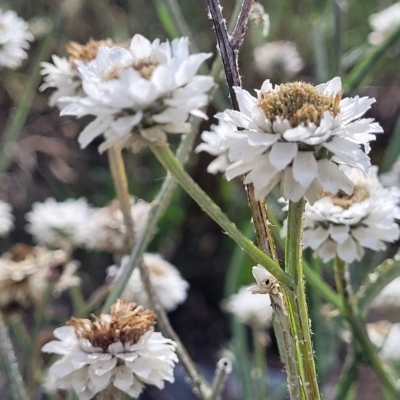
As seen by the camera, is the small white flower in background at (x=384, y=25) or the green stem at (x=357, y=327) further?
the small white flower in background at (x=384, y=25)

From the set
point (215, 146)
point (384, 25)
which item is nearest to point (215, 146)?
point (215, 146)

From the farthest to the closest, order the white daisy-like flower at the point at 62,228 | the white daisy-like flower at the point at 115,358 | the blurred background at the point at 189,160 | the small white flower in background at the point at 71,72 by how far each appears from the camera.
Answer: the blurred background at the point at 189,160, the white daisy-like flower at the point at 62,228, the small white flower in background at the point at 71,72, the white daisy-like flower at the point at 115,358

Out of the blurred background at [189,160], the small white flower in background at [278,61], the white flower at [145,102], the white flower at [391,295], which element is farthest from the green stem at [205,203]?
the small white flower in background at [278,61]

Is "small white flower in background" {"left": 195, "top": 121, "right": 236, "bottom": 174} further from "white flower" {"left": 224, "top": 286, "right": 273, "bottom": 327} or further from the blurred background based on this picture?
the blurred background

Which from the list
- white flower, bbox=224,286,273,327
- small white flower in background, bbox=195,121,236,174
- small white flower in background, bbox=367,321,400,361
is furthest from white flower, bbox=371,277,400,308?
small white flower in background, bbox=195,121,236,174

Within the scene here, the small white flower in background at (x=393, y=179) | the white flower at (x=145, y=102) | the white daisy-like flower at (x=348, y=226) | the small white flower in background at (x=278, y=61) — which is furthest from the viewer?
the small white flower in background at (x=278, y=61)

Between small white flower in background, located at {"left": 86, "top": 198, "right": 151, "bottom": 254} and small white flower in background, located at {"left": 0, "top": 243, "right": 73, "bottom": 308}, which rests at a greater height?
small white flower in background, located at {"left": 86, "top": 198, "right": 151, "bottom": 254}

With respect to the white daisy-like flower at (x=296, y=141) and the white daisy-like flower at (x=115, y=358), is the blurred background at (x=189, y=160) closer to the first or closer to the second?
the white daisy-like flower at (x=115, y=358)
